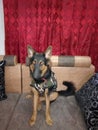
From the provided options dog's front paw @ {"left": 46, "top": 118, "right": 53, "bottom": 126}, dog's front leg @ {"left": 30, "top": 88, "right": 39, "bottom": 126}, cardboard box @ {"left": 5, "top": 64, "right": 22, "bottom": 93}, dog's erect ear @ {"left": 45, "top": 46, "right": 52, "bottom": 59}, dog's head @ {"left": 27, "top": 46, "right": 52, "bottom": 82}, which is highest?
dog's erect ear @ {"left": 45, "top": 46, "right": 52, "bottom": 59}

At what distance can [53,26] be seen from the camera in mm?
1936

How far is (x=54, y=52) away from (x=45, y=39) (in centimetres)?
19

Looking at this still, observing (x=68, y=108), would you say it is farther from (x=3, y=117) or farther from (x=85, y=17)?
→ (x=85, y=17)

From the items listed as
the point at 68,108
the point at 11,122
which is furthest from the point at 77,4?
the point at 11,122

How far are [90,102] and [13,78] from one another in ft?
3.00

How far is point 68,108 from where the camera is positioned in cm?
173

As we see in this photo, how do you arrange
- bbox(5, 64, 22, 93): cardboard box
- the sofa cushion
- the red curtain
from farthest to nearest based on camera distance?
bbox(5, 64, 22, 93): cardboard box
the red curtain
the sofa cushion

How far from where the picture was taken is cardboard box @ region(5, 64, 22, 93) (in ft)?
6.49

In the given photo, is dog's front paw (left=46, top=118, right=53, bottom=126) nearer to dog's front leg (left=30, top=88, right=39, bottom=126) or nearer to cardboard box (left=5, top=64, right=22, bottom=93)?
dog's front leg (left=30, top=88, right=39, bottom=126)

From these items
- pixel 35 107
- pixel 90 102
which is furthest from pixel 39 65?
pixel 90 102

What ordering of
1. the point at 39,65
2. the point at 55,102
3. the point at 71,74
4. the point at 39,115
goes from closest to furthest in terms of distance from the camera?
the point at 39,65, the point at 39,115, the point at 55,102, the point at 71,74

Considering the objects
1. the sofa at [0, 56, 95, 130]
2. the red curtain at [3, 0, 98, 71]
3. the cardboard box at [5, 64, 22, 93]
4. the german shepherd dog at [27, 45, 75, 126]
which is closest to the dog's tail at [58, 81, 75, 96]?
the sofa at [0, 56, 95, 130]

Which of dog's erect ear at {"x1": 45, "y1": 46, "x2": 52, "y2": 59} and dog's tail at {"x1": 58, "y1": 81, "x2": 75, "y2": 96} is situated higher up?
dog's erect ear at {"x1": 45, "y1": 46, "x2": 52, "y2": 59}

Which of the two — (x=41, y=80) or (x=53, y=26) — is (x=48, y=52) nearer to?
(x=41, y=80)
